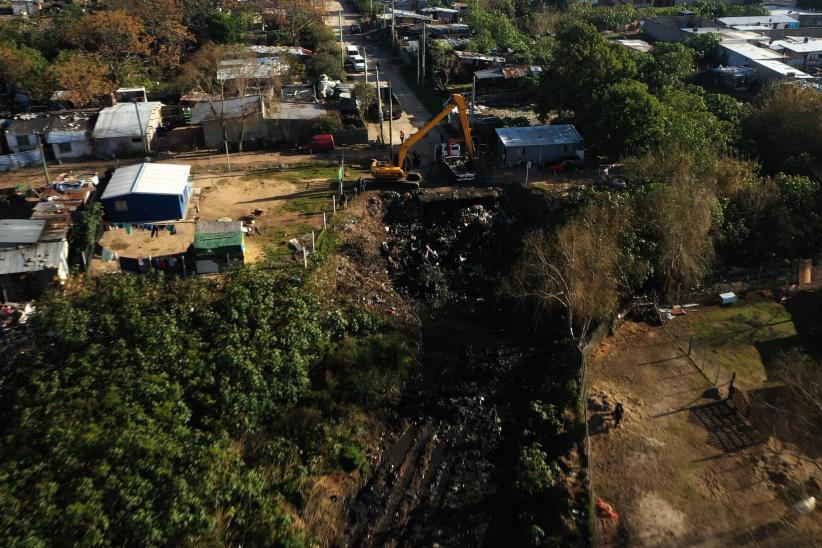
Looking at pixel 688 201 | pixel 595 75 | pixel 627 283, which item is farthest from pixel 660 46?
pixel 627 283

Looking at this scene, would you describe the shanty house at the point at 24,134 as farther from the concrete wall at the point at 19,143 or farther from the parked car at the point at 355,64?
the parked car at the point at 355,64

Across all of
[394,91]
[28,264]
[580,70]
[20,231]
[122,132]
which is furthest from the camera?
[394,91]

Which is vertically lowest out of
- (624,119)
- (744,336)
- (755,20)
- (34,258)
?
(744,336)

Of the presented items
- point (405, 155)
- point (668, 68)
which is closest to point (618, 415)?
point (405, 155)

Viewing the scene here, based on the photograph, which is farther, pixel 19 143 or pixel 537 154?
pixel 19 143

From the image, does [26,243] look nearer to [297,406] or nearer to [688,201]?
[297,406]

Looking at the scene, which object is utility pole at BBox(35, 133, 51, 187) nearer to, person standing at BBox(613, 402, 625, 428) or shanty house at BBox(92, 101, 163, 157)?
shanty house at BBox(92, 101, 163, 157)

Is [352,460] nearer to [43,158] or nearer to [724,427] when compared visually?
[724,427]
